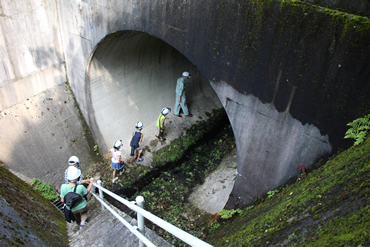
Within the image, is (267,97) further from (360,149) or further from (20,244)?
(20,244)

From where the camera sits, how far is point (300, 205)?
3668mm

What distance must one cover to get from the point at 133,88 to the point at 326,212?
25.2 ft

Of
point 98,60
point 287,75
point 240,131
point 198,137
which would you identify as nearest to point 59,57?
point 98,60

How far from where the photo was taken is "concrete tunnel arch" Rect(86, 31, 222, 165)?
8289mm

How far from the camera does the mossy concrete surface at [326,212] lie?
2596 millimetres

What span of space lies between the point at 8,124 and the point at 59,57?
97.6 inches

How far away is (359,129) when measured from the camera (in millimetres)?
4188

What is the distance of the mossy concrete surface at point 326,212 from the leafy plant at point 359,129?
177 mm

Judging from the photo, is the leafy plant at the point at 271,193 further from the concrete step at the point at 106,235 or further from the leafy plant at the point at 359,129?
the concrete step at the point at 106,235

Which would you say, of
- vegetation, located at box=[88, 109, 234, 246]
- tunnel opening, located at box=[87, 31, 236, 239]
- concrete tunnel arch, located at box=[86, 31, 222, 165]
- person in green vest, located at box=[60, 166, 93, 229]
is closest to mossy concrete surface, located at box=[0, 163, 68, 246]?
person in green vest, located at box=[60, 166, 93, 229]

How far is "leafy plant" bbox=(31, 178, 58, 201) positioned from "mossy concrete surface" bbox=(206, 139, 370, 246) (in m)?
5.27

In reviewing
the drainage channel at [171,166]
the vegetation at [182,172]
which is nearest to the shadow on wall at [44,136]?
the vegetation at [182,172]

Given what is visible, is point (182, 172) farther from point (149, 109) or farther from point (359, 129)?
point (359, 129)

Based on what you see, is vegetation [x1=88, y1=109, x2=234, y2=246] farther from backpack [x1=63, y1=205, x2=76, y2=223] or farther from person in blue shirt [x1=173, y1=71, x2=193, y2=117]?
backpack [x1=63, y1=205, x2=76, y2=223]
